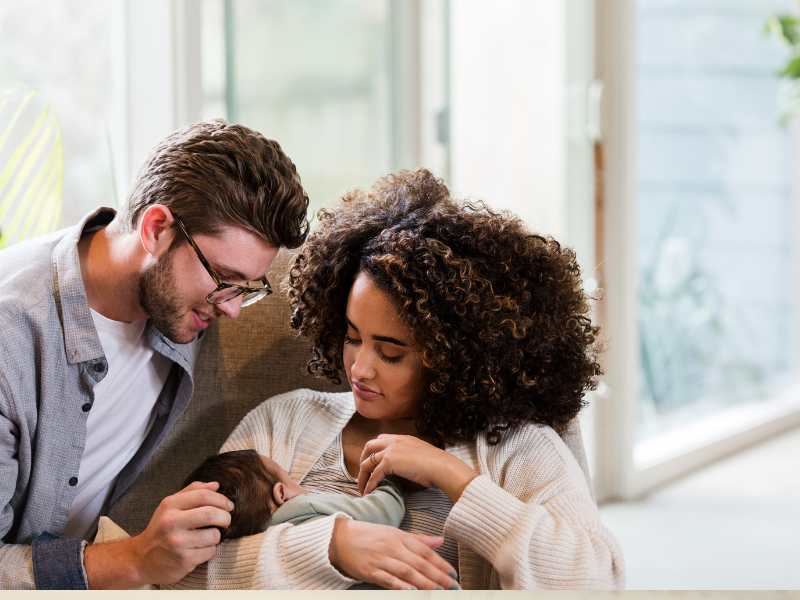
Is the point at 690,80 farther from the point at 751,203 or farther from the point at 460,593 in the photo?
the point at 460,593

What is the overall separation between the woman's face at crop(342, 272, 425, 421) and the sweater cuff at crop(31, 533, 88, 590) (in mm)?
417

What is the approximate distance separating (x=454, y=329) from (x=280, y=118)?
180 cm

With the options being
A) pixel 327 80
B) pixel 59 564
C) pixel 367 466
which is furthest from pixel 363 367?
pixel 327 80

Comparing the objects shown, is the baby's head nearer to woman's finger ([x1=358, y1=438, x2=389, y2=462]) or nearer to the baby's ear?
the baby's ear

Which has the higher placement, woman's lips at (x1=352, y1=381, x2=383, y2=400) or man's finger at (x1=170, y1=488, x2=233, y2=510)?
woman's lips at (x1=352, y1=381, x2=383, y2=400)

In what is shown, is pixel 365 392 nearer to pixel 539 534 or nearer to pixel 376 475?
pixel 376 475

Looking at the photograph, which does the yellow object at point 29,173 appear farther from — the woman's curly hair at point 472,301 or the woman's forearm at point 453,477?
the woman's forearm at point 453,477

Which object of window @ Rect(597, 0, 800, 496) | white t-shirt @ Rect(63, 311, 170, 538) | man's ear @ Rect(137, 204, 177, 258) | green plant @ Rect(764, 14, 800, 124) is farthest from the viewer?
green plant @ Rect(764, 14, 800, 124)

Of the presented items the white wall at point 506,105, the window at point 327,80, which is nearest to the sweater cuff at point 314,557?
the window at point 327,80

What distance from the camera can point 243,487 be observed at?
4.14 feet

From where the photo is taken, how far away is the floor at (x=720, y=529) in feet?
8.36

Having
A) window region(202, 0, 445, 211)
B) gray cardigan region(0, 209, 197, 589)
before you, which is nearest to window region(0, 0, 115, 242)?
window region(202, 0, 445, 211)

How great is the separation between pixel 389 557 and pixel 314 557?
100mm

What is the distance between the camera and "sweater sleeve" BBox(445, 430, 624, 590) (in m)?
1.16
